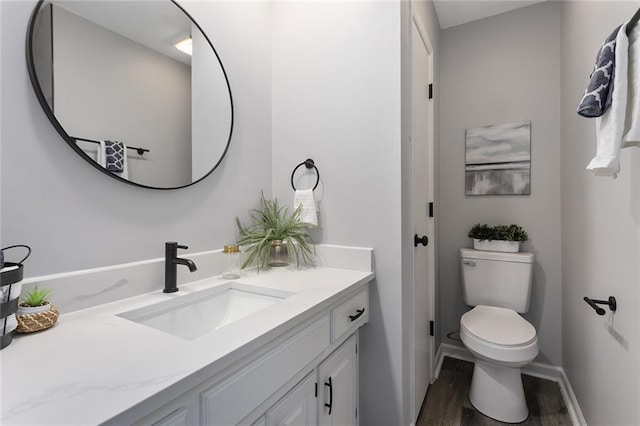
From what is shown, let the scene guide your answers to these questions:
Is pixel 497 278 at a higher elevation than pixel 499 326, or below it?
higher

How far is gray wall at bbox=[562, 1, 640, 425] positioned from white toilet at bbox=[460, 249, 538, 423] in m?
0.25

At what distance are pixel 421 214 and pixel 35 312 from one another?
1.65 metres

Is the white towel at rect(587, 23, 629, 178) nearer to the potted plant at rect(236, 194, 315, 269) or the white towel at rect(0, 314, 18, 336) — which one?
the potted plant at rect(236, 194, 315, 269)

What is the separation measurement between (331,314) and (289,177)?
0.80 metres

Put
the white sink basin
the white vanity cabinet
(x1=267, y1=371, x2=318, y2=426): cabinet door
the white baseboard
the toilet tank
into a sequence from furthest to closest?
the toilet tank < the white baseboard < the white sink basin < (x1=267, y1=371, x2=318, y2=426): cabinet door < the white vanity cabinet

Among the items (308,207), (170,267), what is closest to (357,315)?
(308,207)

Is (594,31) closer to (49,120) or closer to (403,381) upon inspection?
(403,381)

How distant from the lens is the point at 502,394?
1688 mm

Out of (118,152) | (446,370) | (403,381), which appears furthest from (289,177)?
(446,370)

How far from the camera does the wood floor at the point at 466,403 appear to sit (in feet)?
5.54

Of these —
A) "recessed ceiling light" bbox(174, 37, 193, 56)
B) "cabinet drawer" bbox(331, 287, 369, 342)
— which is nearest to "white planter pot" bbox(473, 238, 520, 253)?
"cabinet drawer" bbox(331, 287, 369, 342)

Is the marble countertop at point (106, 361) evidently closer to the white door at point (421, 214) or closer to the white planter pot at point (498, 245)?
the white door at point (421, 214)

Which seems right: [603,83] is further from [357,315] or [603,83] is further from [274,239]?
[274,239]

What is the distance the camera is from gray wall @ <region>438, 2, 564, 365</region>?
2.08 m
